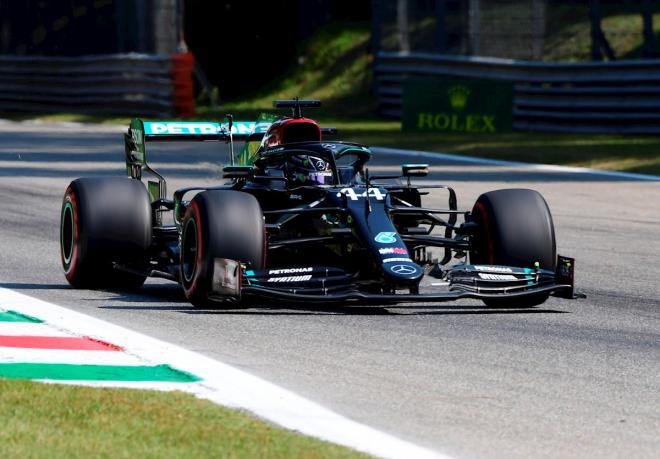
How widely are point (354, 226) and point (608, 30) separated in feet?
65.8

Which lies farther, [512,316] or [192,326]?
[512,316]

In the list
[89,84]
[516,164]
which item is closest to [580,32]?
[516,164]

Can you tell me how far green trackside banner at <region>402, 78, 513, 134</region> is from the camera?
26.1 m

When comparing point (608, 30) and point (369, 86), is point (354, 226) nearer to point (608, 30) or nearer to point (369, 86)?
point (608, 30)

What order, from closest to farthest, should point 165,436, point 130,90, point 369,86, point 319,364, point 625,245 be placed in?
point 165,436 < point 319,364 < point 625,245 < point 130,90 < point 369,86

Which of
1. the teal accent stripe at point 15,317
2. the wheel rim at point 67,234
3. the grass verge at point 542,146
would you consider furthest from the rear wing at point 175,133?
the grass verge at point 542,146

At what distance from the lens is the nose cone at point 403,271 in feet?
29.2

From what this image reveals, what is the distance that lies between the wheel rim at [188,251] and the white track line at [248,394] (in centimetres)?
106

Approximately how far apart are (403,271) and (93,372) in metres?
2.50

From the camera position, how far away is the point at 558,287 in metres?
9.49

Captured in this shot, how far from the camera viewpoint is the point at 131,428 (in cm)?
583

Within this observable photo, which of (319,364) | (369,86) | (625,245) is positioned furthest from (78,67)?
(319,364)

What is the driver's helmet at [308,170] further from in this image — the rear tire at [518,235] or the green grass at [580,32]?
the green grass at [580,32]

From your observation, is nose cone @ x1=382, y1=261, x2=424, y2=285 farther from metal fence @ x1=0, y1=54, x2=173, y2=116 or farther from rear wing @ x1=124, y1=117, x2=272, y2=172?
metal fence @ x1=0, y1=54, x2=173, y2=116
